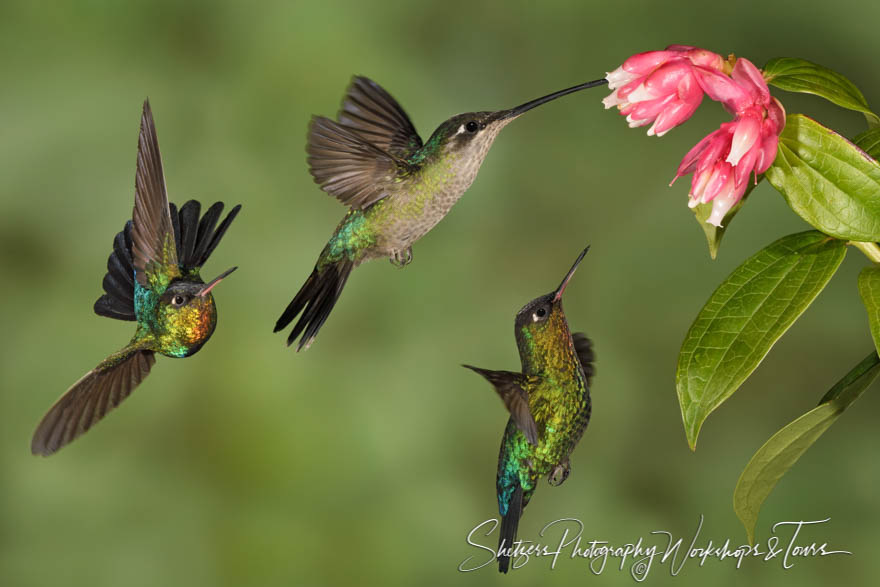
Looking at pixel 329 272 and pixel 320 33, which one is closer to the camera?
pixel 329 272

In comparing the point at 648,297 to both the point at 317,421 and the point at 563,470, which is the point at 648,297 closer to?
the point at 317,421

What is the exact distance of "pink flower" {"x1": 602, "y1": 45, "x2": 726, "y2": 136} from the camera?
0.70m

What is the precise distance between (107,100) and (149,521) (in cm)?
70

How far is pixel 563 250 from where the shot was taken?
1428 millimetres

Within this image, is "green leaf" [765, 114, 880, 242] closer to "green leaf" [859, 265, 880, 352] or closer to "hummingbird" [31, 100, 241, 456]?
"green leaf" [859, 265, 880, 352]

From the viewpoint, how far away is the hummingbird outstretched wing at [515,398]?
70cm

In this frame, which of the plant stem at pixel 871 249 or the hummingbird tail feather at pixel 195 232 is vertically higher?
the hummingbird tail feather at pixel 195 232

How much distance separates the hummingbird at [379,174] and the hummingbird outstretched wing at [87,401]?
0.16 metres

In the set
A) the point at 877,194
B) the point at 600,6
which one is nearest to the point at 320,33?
the point at 600,6

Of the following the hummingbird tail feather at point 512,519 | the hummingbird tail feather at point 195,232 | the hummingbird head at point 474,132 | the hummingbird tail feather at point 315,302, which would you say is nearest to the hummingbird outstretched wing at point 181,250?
the hummingbird tail feather at point 195,232

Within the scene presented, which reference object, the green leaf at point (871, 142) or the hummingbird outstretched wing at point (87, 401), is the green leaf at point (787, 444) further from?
the hummingbird outstretched wing at point (87, 401)

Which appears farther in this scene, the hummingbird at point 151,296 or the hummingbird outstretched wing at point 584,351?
the hummingbird outstretched wing at point 584,351

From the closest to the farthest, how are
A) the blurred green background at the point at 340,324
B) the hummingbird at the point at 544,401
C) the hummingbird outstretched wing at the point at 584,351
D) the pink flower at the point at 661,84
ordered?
the pink flower at the point at 661,84 < the hummingbird at the point at 544,401 < the hummingbird outstretched wing at the point at 584,351 < the blurred green background at the point at 340,324

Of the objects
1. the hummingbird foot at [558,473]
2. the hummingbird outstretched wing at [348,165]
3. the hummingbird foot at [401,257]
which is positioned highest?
the hummingbird outstretched wing at [348,165]
